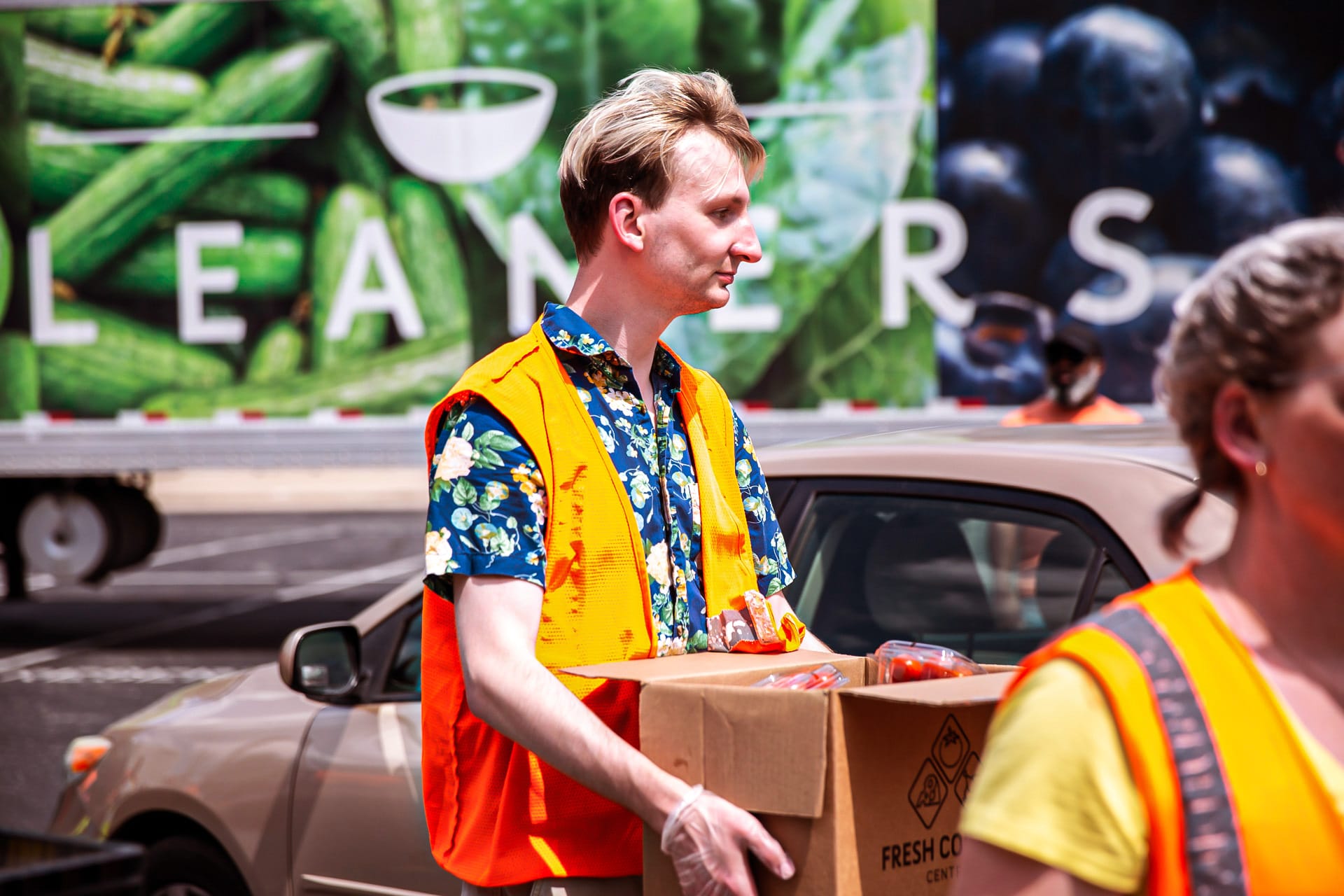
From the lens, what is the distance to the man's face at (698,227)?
82.1 inches

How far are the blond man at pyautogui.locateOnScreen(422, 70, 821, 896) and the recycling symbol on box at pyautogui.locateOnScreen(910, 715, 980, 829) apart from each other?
1.04ft

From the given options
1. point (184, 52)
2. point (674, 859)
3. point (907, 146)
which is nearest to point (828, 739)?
point (674, 859)

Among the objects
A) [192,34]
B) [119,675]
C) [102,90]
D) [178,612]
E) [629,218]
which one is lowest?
[178,612]

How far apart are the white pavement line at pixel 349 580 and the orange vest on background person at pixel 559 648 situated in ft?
36.3

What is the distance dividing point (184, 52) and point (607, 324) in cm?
869

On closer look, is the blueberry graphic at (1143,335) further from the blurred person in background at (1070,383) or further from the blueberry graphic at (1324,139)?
the blurred person in background at (1070,383)

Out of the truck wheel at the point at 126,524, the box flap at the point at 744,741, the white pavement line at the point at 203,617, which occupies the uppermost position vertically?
the box flap at the point at 744,741

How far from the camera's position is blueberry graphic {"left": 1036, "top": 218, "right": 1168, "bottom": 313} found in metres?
8.55

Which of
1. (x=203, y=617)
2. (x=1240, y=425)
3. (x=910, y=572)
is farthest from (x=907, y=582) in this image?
(x=203, y=617)

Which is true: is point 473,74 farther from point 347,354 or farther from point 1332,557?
point 1332,557

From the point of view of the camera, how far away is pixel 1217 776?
1.16 meters

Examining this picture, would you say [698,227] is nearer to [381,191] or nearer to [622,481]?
[622,481]

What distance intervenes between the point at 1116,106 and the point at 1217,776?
26.4 ft

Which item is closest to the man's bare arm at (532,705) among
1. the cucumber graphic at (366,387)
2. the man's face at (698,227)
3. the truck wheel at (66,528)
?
the man's face at (698,227)
